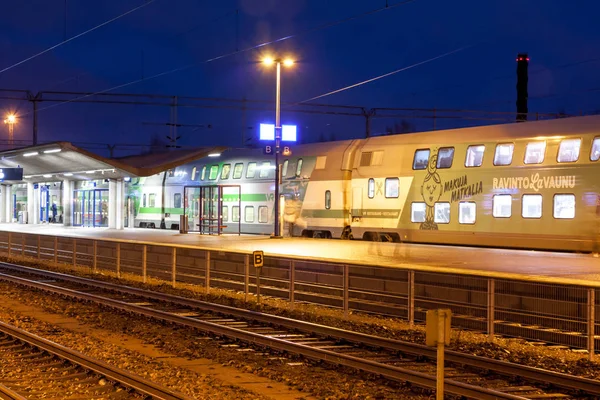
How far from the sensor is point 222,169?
38.9m

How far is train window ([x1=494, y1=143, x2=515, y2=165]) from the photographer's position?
24.4 m

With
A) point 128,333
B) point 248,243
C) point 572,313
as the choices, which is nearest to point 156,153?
point 248,243

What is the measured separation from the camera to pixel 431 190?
88.0ft

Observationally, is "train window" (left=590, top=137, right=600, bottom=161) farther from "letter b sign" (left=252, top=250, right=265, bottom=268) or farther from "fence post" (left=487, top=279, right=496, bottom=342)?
"letter b sign" (left=252, top=250, right=265, bottom=268)

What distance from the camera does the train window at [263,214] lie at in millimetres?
35938

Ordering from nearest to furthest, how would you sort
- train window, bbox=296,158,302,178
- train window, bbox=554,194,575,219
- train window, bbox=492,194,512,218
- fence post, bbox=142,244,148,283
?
train window, bbox=554,194,575,219
fence post, bbox=142,244,148,283
train window, bbox=492,194,512,218
train window, bbox=296,158,302,178

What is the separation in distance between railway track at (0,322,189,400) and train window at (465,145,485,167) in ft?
54.0

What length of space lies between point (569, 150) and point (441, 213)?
516 cm

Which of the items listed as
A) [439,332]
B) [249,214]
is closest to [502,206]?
[249,214]

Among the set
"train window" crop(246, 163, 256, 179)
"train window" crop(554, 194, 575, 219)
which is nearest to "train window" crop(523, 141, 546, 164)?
"train window" crop(554, 194, 575, 219)

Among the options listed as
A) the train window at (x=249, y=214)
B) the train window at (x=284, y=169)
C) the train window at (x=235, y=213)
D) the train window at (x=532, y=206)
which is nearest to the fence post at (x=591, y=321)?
the train window at (x=532, y=206)

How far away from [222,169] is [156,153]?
7591mm

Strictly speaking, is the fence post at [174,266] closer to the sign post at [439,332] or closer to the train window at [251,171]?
the train window at [251,171]

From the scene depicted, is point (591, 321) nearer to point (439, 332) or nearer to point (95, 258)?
point (439, 332)
